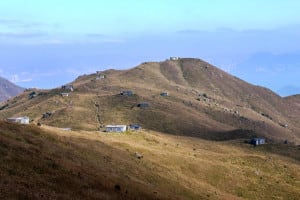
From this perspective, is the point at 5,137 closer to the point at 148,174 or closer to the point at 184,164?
the point at 148,174

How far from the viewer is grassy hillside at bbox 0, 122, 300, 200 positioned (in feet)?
165

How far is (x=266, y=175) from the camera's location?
102 metres

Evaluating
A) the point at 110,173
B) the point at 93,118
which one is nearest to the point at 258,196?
the point at 110,173

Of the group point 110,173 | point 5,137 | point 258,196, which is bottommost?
point 258,196

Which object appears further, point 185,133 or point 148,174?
point 185,133

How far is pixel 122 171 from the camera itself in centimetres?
7269

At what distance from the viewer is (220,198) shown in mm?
77500

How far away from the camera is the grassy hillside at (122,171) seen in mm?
50250

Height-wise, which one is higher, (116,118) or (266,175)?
(116,118)

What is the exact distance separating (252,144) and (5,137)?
10835 centimetres

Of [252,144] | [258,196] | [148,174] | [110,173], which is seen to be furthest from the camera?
[252,144]

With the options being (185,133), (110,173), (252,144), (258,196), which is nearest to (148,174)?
(110,173)

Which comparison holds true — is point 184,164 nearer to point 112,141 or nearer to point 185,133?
point 112,141

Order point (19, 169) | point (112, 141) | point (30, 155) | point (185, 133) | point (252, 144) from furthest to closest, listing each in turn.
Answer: point (185, 133) < point (252, 144) < point (112, 141) < point (30, 155) < point (19, 169)
